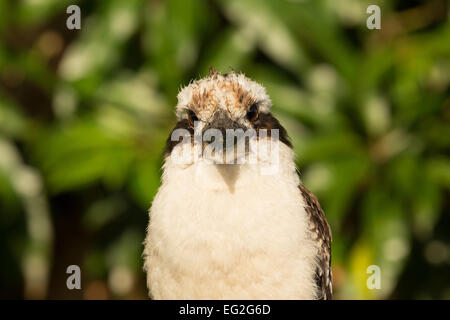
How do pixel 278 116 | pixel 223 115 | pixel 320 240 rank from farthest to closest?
pixel 278 116
pixel 320 240
pixel 223 115

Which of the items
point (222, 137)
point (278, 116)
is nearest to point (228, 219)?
point (222, 137)

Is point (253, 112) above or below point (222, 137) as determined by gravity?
above

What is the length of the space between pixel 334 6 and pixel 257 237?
1693 mm

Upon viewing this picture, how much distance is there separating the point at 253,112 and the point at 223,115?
169 mm

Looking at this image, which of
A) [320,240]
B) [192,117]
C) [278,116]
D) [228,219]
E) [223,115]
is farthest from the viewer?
[278,116]

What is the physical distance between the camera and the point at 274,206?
81.4 inches

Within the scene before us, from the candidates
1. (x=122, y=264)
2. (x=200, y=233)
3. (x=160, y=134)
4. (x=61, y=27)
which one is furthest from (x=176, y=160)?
(x=61, y=27)

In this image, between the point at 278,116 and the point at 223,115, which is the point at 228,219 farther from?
the point at 278,116

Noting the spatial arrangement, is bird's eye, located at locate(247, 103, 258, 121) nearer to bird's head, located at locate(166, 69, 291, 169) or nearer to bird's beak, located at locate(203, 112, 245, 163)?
bird's head, located at locate(166, 69, 291, 169)

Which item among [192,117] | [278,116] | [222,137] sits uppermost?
[278,116]

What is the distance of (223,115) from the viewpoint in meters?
2.13

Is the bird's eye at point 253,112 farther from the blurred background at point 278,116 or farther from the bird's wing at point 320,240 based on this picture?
the blurred background at point 278,116

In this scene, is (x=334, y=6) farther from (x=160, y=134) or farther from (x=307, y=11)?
(x=160, y=134)

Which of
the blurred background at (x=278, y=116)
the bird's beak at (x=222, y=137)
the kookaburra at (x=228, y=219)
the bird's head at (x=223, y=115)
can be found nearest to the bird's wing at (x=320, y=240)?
the kookaburra at (x=228, y=219)
